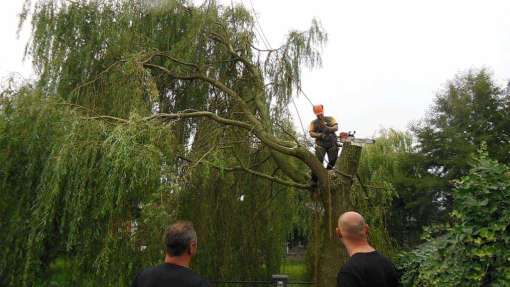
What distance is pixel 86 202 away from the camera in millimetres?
4988

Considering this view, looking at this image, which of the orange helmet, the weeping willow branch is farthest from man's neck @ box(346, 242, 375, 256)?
the orange helmet

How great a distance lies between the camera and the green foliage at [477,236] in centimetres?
229

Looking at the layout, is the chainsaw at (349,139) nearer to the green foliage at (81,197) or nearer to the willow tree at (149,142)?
the willow tree at (149,142)

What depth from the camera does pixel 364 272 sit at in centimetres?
246

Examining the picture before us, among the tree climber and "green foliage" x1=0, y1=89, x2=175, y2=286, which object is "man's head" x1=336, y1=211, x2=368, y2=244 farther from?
the tree climber

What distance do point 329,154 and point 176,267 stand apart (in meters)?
4.82

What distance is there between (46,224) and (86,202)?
45 cm

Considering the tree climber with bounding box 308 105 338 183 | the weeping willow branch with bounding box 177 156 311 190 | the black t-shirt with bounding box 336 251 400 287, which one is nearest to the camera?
the black t-shirt with bounding box 336 251 400 287

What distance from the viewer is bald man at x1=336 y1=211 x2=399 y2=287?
8.03 feet

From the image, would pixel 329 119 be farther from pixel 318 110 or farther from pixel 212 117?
pixel 212 117

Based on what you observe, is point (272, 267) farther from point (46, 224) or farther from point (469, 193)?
point (469, 193)

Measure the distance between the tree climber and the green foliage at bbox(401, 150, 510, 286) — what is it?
14.0 ft

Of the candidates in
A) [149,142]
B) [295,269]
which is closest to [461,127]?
[295,269]

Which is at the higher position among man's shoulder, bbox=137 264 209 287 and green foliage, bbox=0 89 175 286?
green foliage, bbox=0 89 175 286
